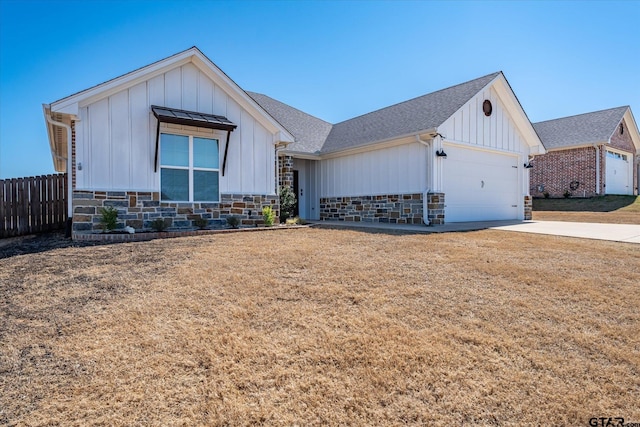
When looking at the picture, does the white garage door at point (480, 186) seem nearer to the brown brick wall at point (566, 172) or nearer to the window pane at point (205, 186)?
the window pane at point (205, 186)

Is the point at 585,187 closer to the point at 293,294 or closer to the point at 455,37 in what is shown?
the point at 455,37

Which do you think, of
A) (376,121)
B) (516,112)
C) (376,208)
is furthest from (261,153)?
(516,112)

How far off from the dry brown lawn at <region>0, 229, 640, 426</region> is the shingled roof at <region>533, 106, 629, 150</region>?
63.0 feet

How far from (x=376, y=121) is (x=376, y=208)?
13.7ft

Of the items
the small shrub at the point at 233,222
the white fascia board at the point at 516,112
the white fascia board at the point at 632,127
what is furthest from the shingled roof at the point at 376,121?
the white fascia board at the point at 632,127

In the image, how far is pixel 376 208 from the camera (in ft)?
41.2

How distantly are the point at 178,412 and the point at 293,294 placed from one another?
1.89 meters

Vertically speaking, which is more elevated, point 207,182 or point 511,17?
point 511,17

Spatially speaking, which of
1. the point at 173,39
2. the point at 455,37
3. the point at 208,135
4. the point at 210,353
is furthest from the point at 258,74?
the point at 210,353

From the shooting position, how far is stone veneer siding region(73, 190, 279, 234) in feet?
25.3

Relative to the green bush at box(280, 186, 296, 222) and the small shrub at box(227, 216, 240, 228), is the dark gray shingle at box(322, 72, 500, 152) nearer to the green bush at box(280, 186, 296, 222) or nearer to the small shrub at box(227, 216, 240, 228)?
the green bush at box(280, 186, 296, 222)

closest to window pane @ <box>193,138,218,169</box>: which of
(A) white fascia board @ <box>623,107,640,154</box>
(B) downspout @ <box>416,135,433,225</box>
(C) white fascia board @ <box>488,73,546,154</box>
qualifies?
(B) downspout @ <box>416,135,433,225</box>

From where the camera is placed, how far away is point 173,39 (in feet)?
34.4

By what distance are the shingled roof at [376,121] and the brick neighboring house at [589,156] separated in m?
11.9
